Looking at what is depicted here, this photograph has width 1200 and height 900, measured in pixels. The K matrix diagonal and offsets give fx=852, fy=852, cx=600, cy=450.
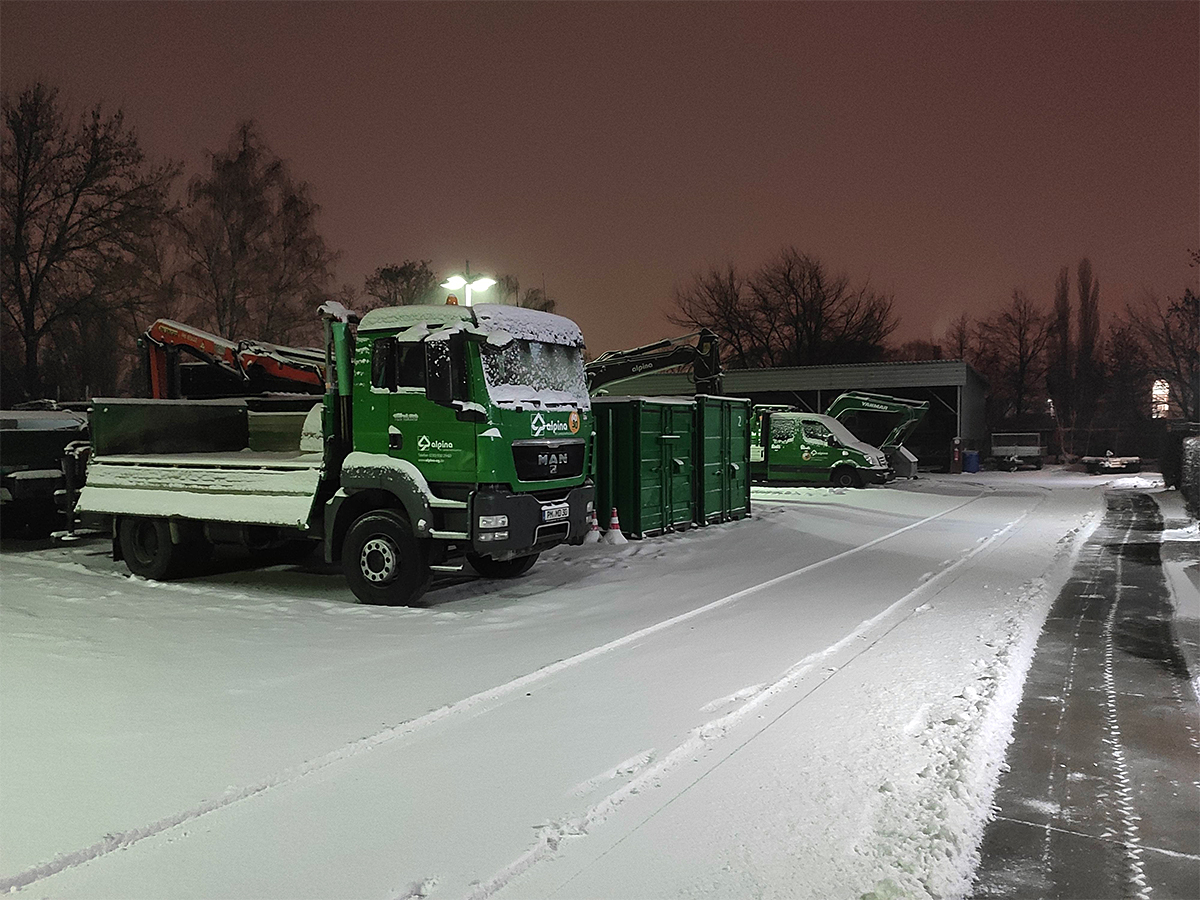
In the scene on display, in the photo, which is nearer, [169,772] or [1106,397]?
[169,772]

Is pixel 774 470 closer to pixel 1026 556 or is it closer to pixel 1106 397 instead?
pixel 1026 556

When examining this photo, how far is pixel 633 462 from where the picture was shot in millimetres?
13523

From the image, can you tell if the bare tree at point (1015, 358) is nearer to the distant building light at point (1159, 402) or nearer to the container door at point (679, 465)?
the distant building light at point (1159, 402)

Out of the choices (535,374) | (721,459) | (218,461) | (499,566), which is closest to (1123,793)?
(535,374)

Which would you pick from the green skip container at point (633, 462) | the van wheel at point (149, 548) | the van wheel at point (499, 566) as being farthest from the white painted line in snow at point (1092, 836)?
the green skip container at point (633, 462)

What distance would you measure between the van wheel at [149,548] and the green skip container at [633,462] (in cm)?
606

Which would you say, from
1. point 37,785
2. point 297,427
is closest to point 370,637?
point 37,785

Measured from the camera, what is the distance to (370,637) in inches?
291

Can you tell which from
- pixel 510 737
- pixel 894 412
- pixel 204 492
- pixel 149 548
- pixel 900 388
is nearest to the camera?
pixel 510 737

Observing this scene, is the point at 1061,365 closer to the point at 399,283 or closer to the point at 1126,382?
the point at 1126,382

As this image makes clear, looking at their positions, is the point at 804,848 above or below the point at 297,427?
below

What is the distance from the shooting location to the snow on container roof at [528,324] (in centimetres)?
857

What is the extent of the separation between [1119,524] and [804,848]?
15305 millimetres

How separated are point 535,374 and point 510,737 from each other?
4.82 metres
